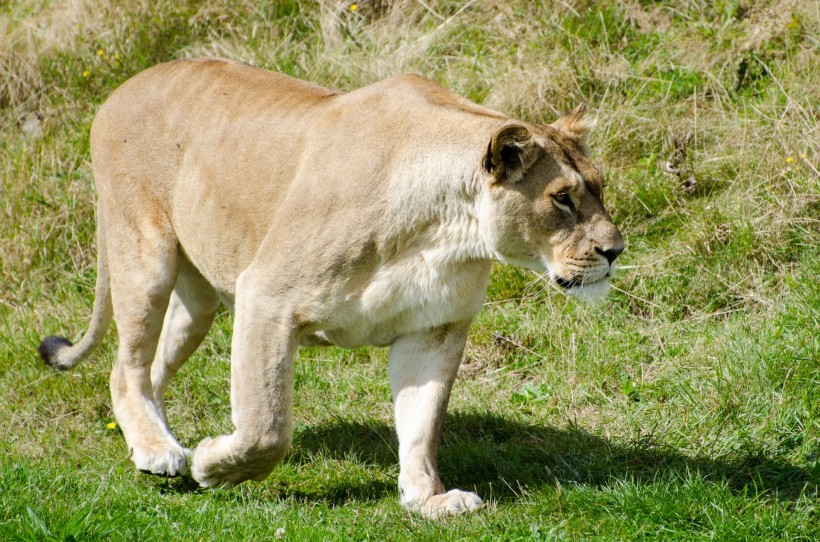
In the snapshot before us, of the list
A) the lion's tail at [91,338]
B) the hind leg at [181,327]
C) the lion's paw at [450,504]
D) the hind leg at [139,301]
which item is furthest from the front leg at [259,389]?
the lion's tail at [91,338]

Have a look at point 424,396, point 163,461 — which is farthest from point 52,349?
point 424,396

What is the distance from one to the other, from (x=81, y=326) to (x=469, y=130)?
3.47 m

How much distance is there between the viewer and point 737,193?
6.42 m

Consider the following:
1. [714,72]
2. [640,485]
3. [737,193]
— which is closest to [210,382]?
[640,485]

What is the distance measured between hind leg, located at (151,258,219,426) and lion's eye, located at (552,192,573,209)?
219cm

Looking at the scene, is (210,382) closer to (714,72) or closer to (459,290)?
(459,290)

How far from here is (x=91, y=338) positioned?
5914 millimetres

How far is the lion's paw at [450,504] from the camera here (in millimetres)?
4395

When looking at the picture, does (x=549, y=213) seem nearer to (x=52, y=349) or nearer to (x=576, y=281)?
(x=576, y=281)

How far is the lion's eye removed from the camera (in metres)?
4.32

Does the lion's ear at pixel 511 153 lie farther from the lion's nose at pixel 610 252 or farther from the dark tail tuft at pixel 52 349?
the dark tail tuft at pixel 52 349

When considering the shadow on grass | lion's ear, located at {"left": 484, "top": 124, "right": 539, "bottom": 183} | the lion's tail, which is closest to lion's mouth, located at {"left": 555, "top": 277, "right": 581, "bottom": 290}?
lion's ear, located at {"left": 484, "top": 124, "right": 539, "bottom": 183}

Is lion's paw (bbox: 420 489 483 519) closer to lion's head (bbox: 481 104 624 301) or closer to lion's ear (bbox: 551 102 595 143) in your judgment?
lion's head (bbox: 481 104 624 301)

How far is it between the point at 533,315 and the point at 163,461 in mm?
2374
